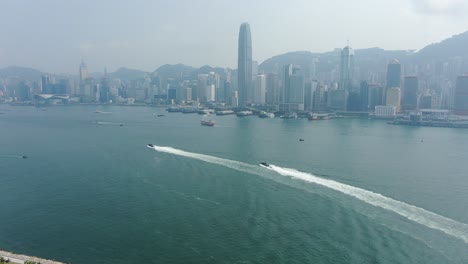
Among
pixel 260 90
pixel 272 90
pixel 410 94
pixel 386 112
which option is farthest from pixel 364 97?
pixel 260 90

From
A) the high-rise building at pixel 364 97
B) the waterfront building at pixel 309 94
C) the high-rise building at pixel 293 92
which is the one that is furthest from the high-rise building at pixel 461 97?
the waterfront building at pixel 309 94

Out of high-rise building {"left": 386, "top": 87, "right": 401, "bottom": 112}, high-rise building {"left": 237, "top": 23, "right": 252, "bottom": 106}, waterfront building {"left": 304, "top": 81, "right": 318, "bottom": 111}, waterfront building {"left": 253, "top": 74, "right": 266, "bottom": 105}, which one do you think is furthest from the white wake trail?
high-rise building {"left": 237, "top": 23, "right": 252, "bottom": 106}

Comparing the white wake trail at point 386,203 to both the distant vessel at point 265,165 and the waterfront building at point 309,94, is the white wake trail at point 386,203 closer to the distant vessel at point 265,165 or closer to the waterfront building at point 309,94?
the distant vessel at point 265,165

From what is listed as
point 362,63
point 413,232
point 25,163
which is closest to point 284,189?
point 413,232

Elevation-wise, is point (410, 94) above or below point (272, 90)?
below

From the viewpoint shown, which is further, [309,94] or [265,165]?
[309,94]

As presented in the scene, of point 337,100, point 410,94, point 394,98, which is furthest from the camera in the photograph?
point 337,100

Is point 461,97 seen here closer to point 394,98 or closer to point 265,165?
point 394,98

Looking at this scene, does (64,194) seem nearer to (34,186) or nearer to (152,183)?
(34,186)
